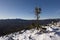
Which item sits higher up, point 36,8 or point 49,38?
point 36,8

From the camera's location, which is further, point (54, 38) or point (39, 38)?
point (39, 38)

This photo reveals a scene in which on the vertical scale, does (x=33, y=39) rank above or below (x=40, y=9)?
below

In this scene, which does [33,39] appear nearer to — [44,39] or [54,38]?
[44,39]

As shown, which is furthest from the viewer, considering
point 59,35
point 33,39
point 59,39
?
point 33,39

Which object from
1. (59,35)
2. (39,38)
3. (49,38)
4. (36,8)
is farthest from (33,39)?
(36,8)

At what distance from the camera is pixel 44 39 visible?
36.8 feet

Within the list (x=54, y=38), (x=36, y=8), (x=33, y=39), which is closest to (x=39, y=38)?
(x=33, y=39)

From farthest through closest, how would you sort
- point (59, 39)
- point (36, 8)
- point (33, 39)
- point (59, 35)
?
point (36, 8), point (33, 39), point (59, 35), point (59, 39)

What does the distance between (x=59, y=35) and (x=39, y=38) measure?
84.3 inches

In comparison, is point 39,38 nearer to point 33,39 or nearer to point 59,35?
point 33,39

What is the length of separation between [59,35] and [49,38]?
1.06 meters

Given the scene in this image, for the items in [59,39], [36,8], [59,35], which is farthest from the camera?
[36,8]

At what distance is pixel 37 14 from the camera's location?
28.4 meters

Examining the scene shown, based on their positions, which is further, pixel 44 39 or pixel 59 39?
pixel 44 39
